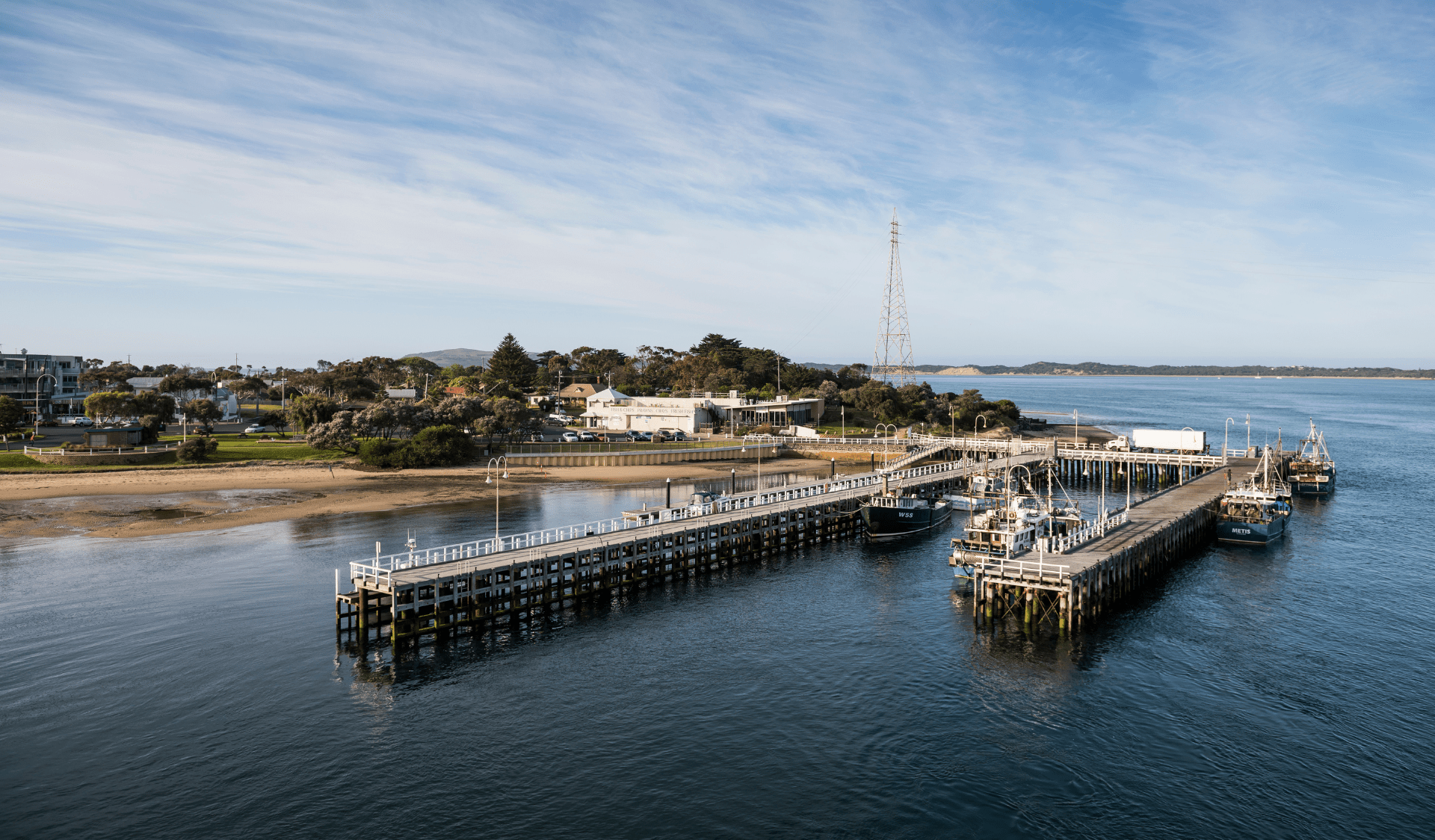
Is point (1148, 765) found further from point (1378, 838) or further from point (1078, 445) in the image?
point (1078, 445)

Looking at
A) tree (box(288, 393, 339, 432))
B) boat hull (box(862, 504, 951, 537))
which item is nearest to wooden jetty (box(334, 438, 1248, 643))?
boat hull (box(862, 504, 951, 537))

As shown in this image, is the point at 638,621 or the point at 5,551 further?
the point at 5,551

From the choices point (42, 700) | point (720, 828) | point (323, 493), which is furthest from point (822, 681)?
point (323, 493)

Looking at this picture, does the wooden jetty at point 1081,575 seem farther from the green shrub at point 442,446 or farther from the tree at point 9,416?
the tree at point 9,416

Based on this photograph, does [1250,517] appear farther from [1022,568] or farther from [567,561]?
[567,561]

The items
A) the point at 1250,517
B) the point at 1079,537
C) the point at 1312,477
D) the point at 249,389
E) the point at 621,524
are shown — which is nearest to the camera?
the point at 1079,537

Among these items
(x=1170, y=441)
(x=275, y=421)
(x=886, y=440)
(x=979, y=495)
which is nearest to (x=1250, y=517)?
(x=979, y=495)

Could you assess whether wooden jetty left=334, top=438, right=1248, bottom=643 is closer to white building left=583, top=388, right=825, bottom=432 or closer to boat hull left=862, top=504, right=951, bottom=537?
boat hull left=862, top=504, right=951, bottom=537
